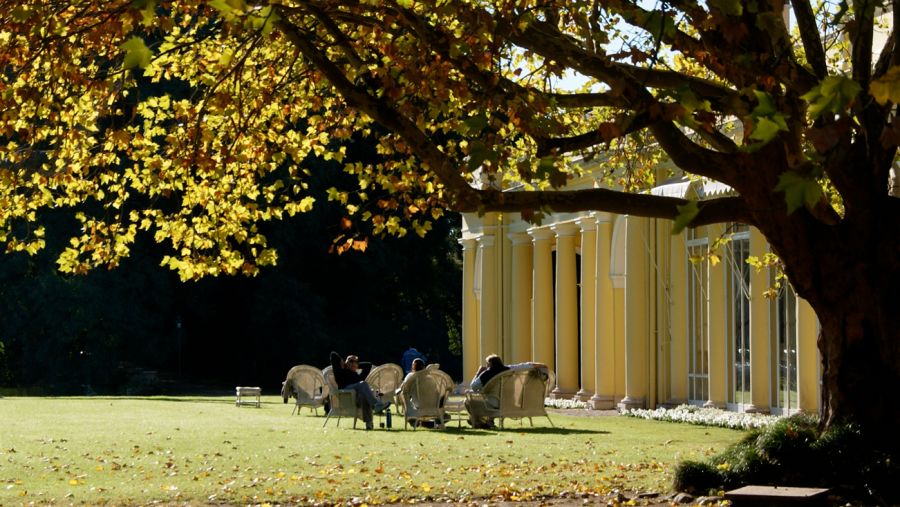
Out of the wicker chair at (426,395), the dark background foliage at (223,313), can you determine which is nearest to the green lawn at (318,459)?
the wicker chair at (426,395)

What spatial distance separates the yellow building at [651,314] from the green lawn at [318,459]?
1.88 meters

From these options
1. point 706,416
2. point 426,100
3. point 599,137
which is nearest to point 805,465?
point 599,137

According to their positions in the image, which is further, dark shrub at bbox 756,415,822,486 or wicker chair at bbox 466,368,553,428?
wicker chair at bbox 466,368,553,428

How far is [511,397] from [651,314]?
23.4 feet

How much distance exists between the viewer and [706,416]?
24.2 meters

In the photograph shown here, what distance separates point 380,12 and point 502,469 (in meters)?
4.87

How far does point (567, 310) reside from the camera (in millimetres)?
33250

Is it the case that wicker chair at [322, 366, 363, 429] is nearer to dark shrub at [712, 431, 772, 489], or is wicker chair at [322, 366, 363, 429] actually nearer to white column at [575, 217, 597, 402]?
white column at [575, 217, 597, 402]

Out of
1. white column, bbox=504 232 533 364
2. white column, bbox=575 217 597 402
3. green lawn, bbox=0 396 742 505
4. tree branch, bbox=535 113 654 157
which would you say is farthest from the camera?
white column, bbox=504 232 533 364

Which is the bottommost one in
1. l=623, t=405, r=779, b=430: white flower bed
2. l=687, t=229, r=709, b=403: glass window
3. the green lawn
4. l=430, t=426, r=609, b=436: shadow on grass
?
the green lawn

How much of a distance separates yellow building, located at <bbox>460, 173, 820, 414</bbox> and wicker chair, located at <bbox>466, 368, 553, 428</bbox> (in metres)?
3.30

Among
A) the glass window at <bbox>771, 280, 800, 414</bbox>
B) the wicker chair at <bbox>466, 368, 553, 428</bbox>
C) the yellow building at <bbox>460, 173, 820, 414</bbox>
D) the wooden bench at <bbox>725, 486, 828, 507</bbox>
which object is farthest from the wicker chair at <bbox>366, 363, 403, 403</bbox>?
the wooden bench at <bbox>725, 486, 828, 507</bbox>

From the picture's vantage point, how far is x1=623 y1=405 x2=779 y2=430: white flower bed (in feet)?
74.8

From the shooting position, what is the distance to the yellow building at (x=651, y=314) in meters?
23.9
